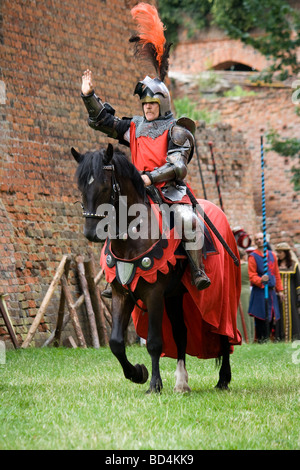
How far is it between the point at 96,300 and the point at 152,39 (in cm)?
653

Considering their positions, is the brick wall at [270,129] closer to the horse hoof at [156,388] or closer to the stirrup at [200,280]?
the stirrup at [200,280]

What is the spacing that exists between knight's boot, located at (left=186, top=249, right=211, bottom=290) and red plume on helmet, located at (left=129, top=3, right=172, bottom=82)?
1.72m

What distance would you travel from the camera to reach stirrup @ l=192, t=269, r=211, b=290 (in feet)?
20.9

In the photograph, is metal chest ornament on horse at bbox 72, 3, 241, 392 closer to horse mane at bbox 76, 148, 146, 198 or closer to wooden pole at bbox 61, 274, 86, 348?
horse mane at bbox 76, 148, 146, 198

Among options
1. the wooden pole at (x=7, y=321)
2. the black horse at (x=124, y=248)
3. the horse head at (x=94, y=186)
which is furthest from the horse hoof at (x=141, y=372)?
the wooden pole at (x=7, y=321)

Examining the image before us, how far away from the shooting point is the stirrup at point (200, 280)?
6375 mm

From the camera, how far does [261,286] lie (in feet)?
46.9

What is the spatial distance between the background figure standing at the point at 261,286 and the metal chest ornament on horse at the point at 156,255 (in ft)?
22.9

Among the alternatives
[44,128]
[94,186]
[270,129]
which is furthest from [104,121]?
[270,129]

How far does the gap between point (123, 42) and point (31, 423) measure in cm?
1146

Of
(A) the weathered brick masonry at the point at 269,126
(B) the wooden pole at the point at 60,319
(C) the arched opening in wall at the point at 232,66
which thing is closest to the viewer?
(B) the wooden pole at the point at 60,319

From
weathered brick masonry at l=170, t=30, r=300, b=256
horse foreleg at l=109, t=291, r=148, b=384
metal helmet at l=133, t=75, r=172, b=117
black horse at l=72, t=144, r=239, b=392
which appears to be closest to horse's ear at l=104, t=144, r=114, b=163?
black horse at l=72, t=144, r=239, b=392

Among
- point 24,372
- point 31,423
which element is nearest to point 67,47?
point 24,372
